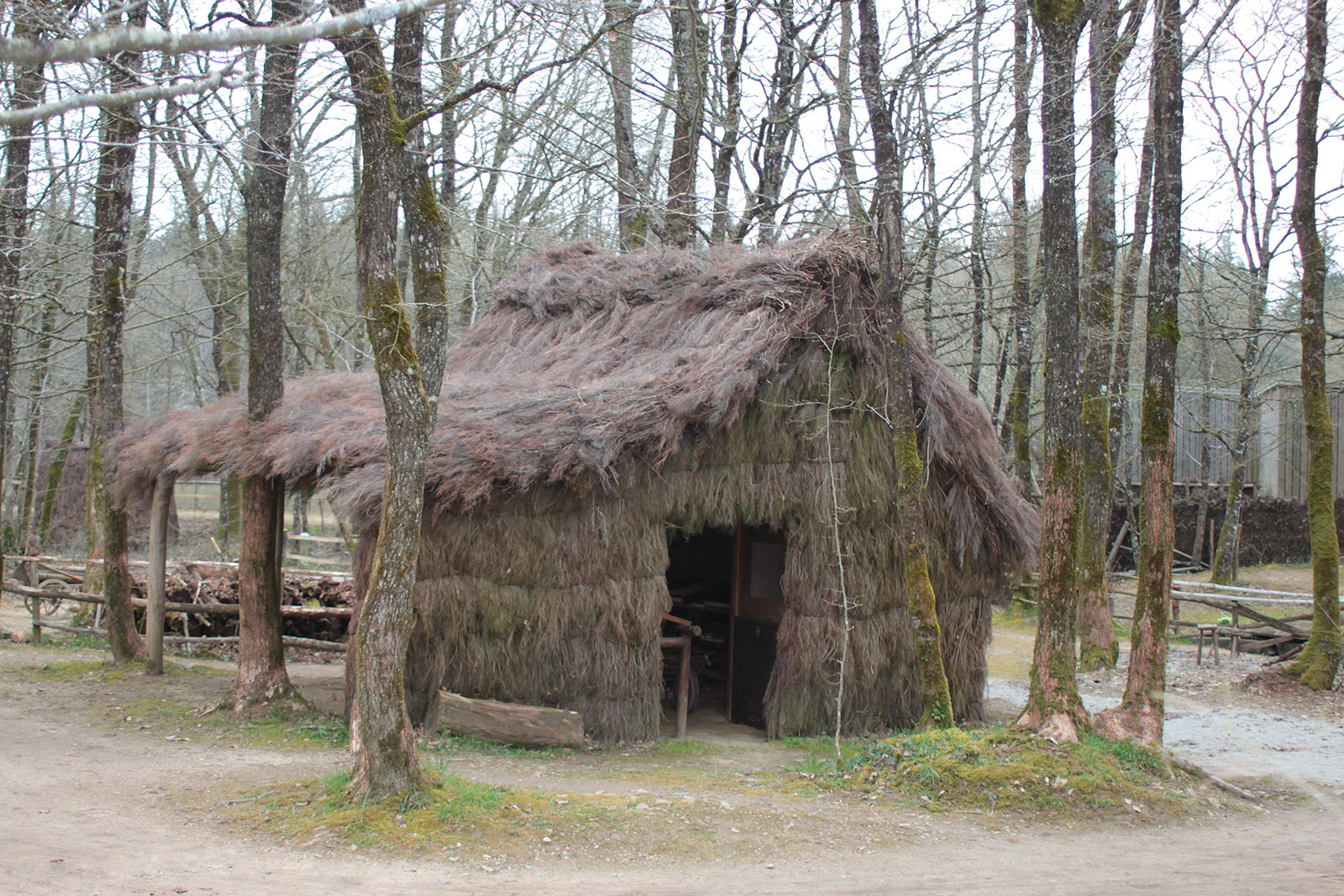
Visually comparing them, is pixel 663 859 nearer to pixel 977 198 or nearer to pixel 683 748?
pixel 683 748

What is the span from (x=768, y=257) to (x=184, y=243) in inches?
520

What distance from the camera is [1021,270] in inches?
635

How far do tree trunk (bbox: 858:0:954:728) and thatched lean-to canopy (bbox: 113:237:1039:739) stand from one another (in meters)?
0.70

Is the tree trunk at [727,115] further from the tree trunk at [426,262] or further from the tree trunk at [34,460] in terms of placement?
the tree trunk at [34,460]

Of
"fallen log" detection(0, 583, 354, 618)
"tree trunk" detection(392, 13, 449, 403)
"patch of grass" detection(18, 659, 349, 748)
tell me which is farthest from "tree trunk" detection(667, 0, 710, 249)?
"patch of grass" detection(18, 659, 349, 748)

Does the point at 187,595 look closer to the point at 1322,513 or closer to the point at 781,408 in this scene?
the point at 781,408

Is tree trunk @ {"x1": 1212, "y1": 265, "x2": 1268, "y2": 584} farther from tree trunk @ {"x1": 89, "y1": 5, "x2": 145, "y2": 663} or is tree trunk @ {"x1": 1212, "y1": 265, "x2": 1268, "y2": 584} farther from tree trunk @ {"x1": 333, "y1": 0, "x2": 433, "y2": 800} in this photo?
tree trunk @ {"x1": 89, "y1": 5, "x2": 145, "y2": 663}

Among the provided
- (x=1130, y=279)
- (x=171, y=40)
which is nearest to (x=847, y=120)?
(x=1130, y=279)

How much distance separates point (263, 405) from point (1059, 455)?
704cm

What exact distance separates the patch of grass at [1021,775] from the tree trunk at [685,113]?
8.46 m

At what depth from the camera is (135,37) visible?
8.14ft

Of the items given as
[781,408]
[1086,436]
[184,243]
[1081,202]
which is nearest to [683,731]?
[781,408]

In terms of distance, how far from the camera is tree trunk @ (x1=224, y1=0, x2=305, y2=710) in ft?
30.7

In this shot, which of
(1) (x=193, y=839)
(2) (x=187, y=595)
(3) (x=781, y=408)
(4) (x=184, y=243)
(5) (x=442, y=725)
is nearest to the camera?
(1) (x=193, y=839)
